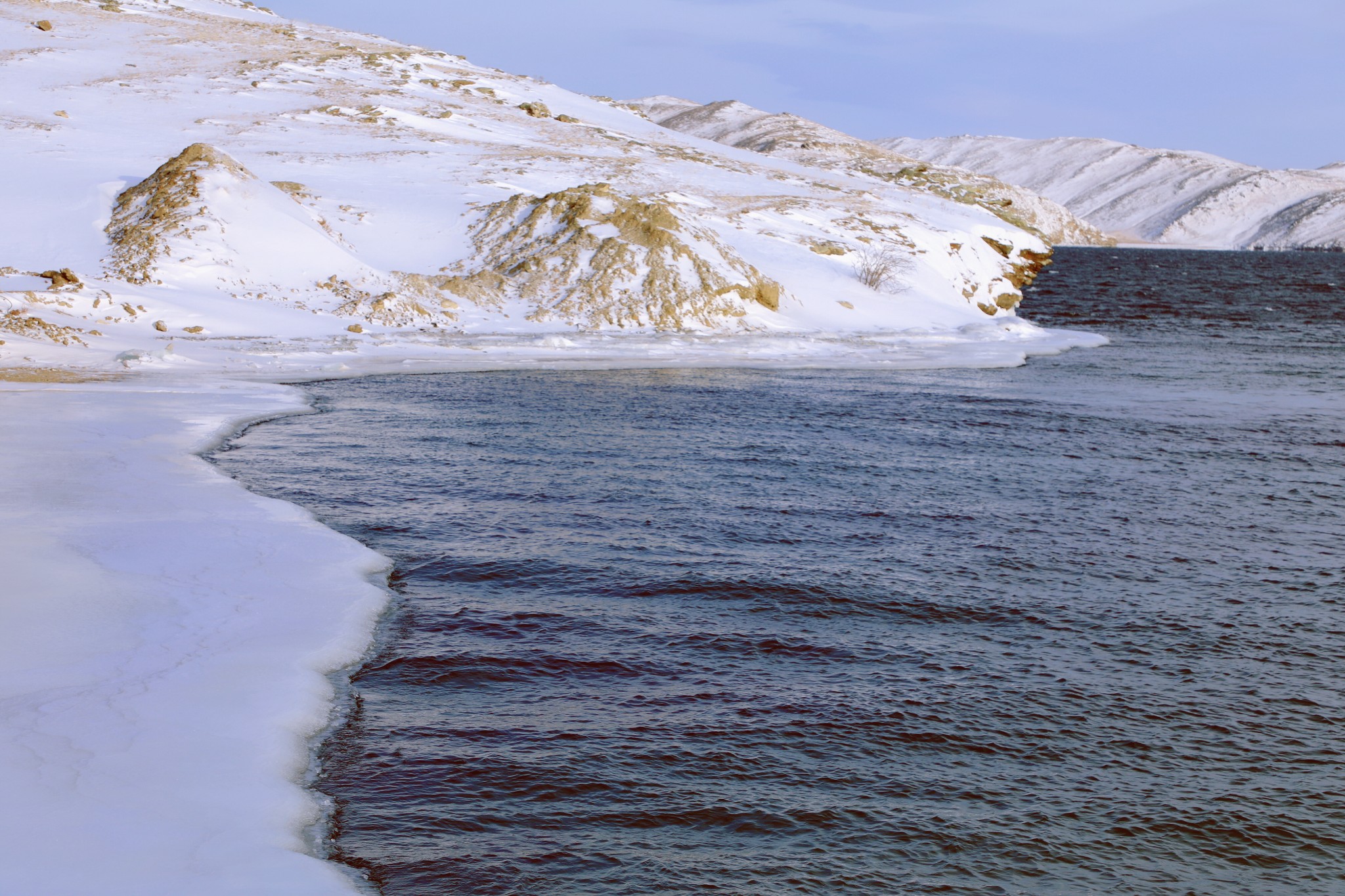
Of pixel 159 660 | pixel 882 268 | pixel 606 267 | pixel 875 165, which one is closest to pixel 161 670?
pixel 159 660

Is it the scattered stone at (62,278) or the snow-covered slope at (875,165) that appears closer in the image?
the scattered stone at (62,278)

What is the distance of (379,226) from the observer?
1414 inches

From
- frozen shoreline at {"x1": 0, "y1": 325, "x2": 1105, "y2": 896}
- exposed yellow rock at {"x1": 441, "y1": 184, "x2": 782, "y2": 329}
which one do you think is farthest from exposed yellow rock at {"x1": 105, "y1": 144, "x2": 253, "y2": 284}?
frozen shoreline at {"x1": 0, "y1": 325, "x2": 1105, "y2": 896}

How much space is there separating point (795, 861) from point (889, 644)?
128 inches

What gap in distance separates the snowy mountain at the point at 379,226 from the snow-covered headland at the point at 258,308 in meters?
0.16

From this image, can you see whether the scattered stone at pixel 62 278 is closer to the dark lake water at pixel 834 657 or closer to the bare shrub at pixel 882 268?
the dark lake water at pixel 834 657

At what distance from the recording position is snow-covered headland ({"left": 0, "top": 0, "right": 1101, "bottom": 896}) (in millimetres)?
6254

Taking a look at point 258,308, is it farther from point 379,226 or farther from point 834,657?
point 834,657

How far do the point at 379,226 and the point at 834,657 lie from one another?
30.9m

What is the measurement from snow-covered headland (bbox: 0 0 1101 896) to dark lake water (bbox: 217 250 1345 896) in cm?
89

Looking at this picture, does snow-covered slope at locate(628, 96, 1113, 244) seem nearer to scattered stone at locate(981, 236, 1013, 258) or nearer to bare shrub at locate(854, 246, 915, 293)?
scattered stone at locate(981, 236, 1013, 258)

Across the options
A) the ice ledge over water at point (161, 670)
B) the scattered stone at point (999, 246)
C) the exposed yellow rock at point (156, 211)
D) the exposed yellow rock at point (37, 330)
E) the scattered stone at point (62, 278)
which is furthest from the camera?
the scattered stone at point (999, 246)

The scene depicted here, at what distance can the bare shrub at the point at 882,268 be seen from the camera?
129 ft

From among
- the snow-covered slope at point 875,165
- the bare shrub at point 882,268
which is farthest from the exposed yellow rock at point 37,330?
the snow-covered slope at point 875,165
